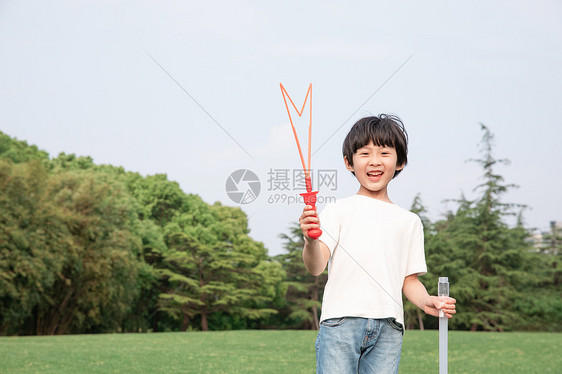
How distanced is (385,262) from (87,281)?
22815 millimetres

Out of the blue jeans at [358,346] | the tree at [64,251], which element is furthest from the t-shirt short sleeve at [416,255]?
the tree at [64,251]

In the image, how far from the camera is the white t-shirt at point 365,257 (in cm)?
240

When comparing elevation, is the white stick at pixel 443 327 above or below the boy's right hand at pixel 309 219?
below

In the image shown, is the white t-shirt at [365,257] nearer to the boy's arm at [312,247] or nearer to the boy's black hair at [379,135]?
the boy's arm at [312,247]

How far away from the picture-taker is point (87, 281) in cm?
2350

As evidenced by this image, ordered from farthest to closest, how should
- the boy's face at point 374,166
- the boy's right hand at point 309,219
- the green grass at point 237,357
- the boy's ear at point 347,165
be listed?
the green grass at point 237,357 < the boy's ear at point 347,165 < the boy's face at point 374,166 < the boy's right hand at point 309,219

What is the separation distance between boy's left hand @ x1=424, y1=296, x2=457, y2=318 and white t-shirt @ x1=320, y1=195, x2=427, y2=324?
0.40 ft

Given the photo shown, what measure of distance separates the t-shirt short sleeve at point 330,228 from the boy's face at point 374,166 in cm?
19

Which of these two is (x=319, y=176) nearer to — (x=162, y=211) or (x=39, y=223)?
(x=39, y=223)

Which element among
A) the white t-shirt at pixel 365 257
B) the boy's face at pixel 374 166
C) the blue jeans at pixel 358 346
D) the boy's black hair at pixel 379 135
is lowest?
the blue jeans at pixel 358 346

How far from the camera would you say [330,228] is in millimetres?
2502

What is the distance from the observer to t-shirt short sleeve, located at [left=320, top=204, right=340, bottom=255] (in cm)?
246

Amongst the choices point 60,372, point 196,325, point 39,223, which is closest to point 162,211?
point 196,325

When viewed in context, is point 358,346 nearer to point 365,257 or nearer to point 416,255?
point 365,257
